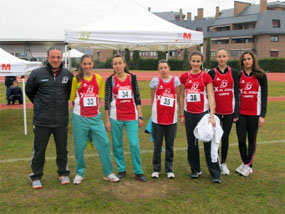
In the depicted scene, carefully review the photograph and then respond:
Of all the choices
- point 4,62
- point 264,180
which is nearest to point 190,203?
point 264,180

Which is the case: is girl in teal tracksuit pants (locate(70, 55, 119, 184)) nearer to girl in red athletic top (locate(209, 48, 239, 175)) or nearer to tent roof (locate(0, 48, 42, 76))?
girl in red athletic top (locate(209, 48, 239, 175))

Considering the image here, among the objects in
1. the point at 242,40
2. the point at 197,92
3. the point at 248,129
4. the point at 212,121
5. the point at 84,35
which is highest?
the point at 242,40

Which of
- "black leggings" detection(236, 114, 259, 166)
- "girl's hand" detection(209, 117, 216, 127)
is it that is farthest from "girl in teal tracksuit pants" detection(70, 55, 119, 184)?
"black leggings" detection(236, 114, 259, 166)

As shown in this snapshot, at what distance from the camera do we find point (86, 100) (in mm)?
4398

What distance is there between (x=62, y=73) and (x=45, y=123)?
28.2 inches

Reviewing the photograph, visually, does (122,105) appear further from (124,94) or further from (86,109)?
(86,109)

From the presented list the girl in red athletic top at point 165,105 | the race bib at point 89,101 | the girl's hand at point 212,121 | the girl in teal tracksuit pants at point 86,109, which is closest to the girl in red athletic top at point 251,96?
the girl's hand at point 212,121

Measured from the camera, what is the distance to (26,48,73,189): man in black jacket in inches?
168

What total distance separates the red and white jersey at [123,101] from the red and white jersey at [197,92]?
2.63ft

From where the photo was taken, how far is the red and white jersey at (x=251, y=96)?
479 cm

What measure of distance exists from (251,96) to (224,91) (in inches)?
17.1

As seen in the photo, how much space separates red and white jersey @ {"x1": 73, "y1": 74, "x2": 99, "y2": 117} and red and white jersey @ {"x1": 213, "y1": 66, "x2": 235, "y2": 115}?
70.5 inches

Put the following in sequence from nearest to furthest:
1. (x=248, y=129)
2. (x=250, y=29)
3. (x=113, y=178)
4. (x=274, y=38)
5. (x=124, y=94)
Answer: (x=124, y=94)
(x=113, y=178)
(x=248, y=129)
(x=274, y=38)
(x=250, y=29)

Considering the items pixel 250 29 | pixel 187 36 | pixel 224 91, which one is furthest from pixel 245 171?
pixel 250 29
